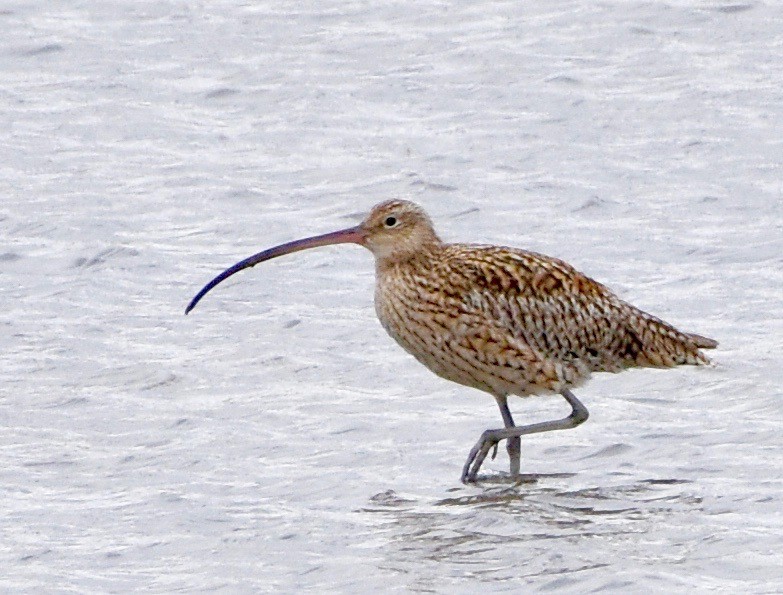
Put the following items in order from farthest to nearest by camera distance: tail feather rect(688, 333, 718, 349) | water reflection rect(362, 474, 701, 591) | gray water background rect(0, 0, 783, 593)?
tail feather rect(688, 333, 718, 349) < gray water background rect(0, 0, 783, 593) < water reflection rect(362, 474, 701, 591)

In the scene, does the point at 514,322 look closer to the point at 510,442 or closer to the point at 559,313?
the point at 559,313

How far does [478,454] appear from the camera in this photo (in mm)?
9852

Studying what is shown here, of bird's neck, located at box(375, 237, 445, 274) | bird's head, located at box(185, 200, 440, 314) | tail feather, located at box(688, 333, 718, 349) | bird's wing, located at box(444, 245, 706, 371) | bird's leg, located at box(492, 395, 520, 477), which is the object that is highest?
bird's head, located at box(185, 200, 440, 314)

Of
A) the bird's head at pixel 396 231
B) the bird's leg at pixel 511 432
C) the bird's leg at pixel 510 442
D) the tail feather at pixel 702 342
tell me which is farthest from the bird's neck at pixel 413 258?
the tail feather at pixel 702 342

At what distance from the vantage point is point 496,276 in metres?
10.3

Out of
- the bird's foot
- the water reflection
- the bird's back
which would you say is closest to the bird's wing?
the bird's back

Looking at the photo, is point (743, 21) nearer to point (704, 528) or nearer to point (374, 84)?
point (374, 84)

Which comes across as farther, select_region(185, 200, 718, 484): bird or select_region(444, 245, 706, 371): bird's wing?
select_region(444, 245, 706, 371): bird's wing

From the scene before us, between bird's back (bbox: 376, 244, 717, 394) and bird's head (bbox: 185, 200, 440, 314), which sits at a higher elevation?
bird's head (bbox: 185, 200, 440, 314)

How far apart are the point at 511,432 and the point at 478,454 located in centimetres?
28

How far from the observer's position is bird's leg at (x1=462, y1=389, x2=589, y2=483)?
9844 mm

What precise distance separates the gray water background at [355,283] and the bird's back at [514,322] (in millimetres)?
346

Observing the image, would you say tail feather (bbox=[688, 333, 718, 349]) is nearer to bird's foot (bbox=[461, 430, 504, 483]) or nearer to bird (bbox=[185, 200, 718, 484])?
bird (bbox=[185, 200, 718, 484])

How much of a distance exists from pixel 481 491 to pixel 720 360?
6.97 feet
